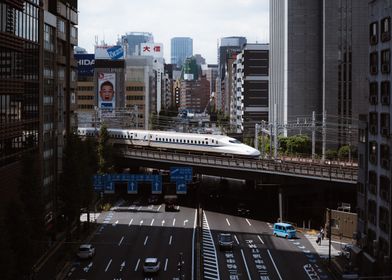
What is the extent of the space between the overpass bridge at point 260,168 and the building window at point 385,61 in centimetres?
1509

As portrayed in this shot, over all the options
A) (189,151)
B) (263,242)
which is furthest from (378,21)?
(189,151)

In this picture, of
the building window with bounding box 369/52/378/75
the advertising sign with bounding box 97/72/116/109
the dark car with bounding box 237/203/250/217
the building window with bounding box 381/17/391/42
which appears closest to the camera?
the building window with bounding box 381/17/391/42

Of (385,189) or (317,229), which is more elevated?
(385,189)

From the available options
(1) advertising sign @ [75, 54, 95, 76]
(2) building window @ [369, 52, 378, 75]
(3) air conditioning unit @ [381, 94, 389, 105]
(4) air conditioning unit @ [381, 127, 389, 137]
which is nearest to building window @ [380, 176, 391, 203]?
(4) air conditioning unit @ [381, 127, 389, 137]

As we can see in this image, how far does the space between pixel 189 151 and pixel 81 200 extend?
27.3m

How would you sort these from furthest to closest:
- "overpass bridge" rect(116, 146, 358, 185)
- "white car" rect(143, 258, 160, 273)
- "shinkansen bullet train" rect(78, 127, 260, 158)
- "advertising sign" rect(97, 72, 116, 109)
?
"advertising sign" rect(97, 72, 116, 109)
"shinkansen bullet train" rect(78, 127, 260, 158)
"overpass bridge" rect(116, 146, 358, 185)
"white car" rect(143, 258, 160, 273)

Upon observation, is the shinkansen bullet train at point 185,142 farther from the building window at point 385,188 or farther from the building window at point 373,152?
the building window at point 385,188

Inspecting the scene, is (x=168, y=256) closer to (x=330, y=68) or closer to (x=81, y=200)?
(x=81, y=200)

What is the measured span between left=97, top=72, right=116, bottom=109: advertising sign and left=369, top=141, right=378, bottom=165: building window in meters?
93.0

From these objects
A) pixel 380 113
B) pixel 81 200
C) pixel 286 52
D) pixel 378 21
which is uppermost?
pixel 286 52

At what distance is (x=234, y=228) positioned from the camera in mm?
54812

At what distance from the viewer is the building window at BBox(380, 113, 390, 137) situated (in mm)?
36188

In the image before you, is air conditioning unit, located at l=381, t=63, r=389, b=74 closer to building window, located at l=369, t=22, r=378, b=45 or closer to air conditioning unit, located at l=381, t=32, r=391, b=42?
air conditioning unit, located at l=381, t=32, r=391, b=42

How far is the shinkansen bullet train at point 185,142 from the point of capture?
218 ft
